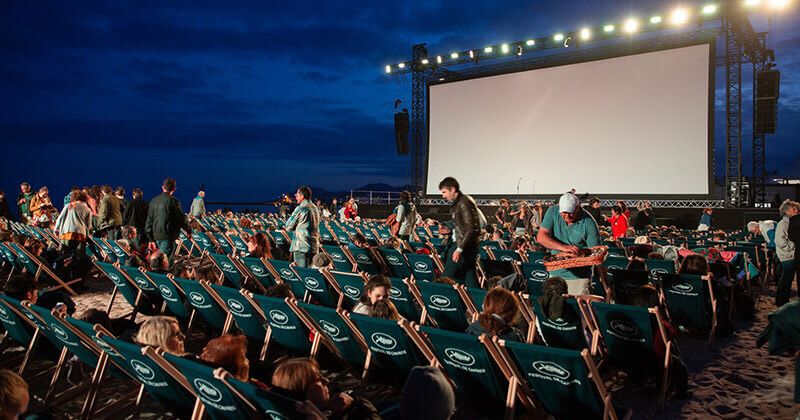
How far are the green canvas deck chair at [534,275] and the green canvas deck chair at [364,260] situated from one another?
1922 millimetres

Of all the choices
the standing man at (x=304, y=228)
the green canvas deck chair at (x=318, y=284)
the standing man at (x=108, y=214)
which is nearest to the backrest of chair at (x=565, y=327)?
the green canvas deck chair at (x=318, y=284)

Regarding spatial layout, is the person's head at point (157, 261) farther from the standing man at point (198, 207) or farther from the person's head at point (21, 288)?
the standing man at point (198, 207)

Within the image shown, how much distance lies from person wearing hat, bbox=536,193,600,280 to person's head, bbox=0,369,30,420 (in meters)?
3.26

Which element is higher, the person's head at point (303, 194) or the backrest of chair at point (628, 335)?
the person's head at point (303, 194)

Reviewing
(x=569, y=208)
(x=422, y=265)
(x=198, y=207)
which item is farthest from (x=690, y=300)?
(x=198, y=207)

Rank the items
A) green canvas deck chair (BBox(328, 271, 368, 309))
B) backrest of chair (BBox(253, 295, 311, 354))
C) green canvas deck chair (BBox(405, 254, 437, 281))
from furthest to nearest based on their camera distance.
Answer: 1. green canvas deck chair (BBox(405, 254, 437, 281))
2. green canvas deck chair (BBox(328, 271, 368, 309))
3. backrest of chair (BBox(253, 295, 311, 354))

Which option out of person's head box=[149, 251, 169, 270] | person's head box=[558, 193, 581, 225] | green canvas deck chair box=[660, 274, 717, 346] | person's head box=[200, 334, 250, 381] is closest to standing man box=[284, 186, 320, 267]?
person's head box=[149, 251, 169, 270]

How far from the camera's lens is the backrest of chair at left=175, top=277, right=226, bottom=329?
3.76m

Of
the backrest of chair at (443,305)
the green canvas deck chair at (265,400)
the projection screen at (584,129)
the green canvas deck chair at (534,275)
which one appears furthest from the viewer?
the projection screen at (584,129)

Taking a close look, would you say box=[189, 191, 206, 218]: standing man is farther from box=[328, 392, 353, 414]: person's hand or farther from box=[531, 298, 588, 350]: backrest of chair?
box=[328, 392, 353, 414]: person's hand

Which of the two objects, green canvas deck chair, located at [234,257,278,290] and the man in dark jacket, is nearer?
green canvas deck chair, located at [234,257,278,290]

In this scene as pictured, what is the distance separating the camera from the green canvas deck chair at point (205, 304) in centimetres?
374

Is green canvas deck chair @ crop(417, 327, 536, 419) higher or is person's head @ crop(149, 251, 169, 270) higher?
person's head @ crop(149, 251, 169, 270)

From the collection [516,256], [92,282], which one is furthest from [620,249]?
[92,282]
